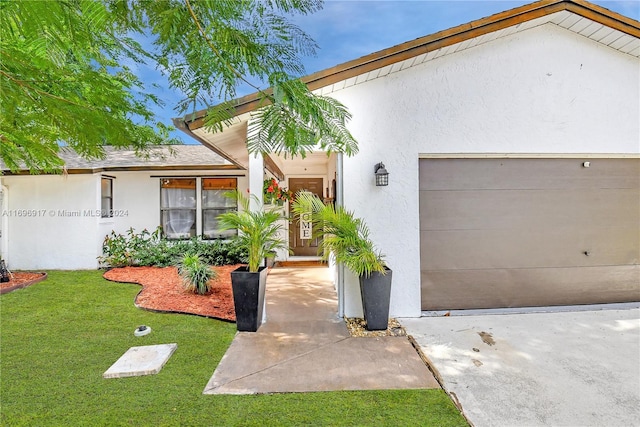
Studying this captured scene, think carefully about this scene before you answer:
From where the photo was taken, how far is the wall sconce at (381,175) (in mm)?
4832

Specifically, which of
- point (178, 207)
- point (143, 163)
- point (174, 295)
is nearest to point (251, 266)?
point (174, 295)

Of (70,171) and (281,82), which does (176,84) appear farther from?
(70,171)

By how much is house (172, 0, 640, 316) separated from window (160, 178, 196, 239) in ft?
18.9

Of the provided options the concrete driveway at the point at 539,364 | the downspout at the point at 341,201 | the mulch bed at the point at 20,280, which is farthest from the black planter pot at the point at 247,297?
the mulch bed at the point at 20,280

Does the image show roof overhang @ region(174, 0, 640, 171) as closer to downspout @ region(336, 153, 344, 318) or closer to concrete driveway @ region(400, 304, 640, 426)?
downspout @ region(336, 153, 344, 318)

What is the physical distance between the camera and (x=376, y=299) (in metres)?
4.47

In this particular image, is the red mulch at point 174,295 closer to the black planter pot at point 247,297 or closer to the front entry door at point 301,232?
the black planter pot at point 247,297

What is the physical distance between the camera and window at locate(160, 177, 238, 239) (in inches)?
404

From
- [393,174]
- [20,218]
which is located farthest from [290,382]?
[20,218]

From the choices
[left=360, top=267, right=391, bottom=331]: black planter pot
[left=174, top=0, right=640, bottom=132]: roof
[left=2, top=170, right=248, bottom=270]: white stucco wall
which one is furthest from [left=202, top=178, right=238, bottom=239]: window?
[left=360, top=267, right=391, bottom=331]: black planter pot

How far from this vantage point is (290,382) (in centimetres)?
318

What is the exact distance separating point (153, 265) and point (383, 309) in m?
7.41

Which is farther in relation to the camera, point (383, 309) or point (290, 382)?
point (383, 309)

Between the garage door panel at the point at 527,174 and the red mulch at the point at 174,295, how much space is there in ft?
13.4
